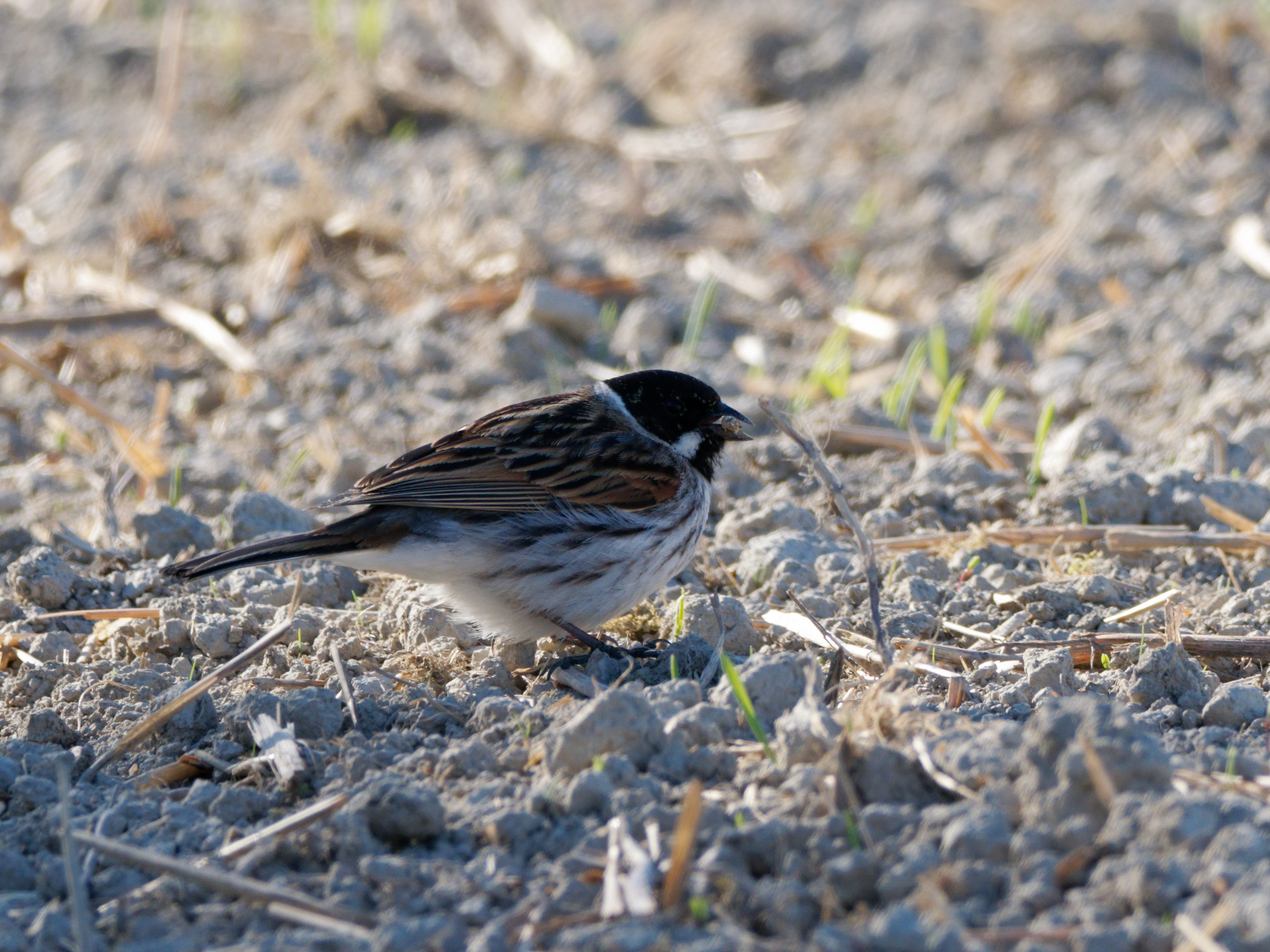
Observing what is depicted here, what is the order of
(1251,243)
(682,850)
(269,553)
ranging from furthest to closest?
1. (1251,243)
2. (269,553)
3. (682,850)

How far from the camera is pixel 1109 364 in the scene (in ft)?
23.9

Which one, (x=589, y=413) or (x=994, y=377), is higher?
(x=589, y=413)

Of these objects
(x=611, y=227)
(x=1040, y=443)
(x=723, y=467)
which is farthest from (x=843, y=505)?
(x=611, y=227)

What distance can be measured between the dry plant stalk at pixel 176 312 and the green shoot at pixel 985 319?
3785mm

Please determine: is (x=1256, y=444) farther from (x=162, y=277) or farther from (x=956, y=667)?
(x=162, y=277)

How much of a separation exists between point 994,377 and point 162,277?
4820 millimetres

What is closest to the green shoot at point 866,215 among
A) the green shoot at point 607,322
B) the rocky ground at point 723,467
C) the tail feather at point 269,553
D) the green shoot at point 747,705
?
the rocky ground at point 723,467

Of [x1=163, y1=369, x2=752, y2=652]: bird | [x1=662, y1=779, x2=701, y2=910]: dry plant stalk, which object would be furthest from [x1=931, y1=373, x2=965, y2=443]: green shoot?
[x1=662, y1=779, x2=701, y2=910]: dry plant stalk

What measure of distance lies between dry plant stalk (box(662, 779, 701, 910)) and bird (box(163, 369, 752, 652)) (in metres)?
1.60

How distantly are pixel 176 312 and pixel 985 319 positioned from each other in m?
4.39

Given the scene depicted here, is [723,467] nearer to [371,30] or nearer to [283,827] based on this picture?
[283,827]

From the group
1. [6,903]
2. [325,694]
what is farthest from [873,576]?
[6,903]

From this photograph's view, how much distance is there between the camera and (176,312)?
26.1 ft

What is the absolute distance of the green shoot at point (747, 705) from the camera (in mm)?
3535
